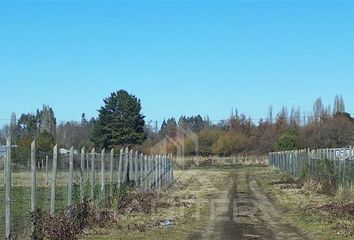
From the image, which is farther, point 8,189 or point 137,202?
point 137,202

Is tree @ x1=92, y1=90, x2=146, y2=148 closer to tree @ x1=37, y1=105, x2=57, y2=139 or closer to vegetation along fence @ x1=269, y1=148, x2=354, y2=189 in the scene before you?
tree @ x1=37, y1=105, x2=57, y2=139

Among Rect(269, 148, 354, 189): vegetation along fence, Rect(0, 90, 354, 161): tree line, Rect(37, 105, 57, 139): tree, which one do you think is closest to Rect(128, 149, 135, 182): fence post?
Rect(269, 148, 354, 189): vegetation along fence

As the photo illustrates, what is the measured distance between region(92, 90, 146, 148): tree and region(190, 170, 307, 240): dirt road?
2821 inches

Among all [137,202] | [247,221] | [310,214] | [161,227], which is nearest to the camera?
[161,227]

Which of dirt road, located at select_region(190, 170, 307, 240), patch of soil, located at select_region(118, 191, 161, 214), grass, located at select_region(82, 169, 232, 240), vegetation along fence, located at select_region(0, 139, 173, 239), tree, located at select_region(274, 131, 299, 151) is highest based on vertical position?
tree, located at select_region(274, 131, 299, 151)

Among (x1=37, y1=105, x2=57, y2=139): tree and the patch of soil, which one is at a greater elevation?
(x1=37, y1=105, x2=57, y2=139): tree

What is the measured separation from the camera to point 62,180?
27.2 m

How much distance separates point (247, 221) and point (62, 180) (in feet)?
33.8

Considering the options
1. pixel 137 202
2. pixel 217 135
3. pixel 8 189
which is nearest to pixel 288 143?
pixel 217 135

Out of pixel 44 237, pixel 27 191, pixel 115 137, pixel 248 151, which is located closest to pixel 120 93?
A: pixel 115 137

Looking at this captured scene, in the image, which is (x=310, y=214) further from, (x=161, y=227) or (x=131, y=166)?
(x=131, y=166)

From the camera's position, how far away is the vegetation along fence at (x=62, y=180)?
13.1 meters

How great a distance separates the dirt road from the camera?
53.8 feet

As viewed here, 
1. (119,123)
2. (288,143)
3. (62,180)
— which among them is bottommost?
(62,180)
